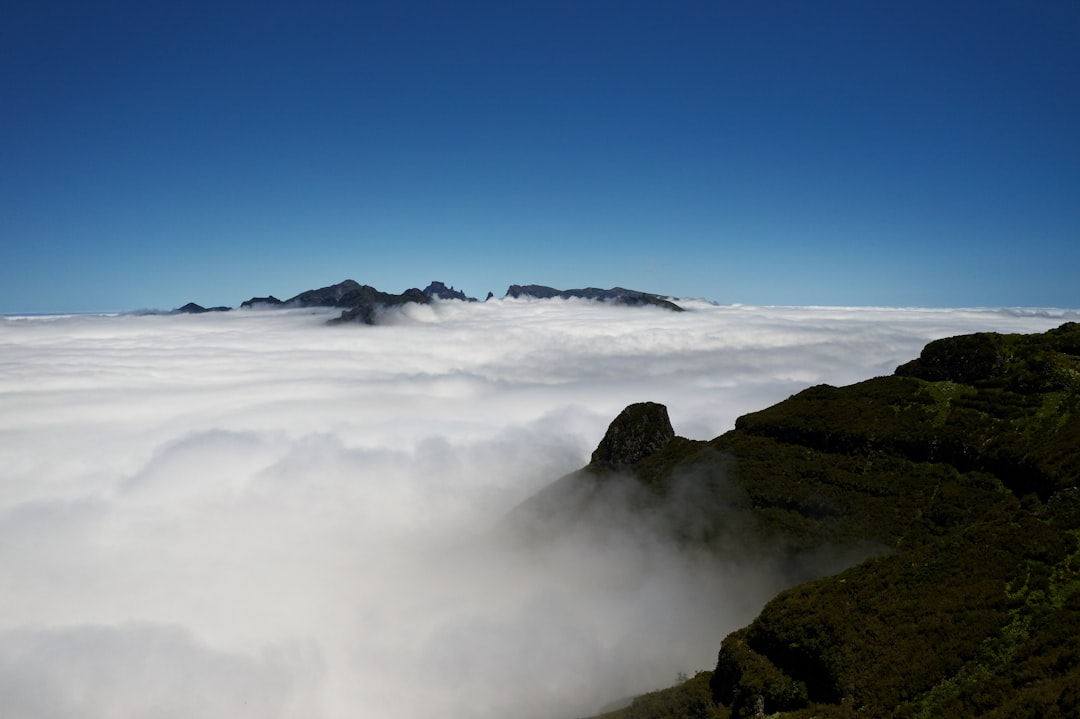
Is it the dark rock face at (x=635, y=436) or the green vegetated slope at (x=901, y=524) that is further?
the dark rock face at (x=635, y=436)

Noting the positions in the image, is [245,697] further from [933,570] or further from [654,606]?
[933,570]

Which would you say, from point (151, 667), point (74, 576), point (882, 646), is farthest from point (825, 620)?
point (74, 576)

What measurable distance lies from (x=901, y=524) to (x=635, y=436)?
76180mm

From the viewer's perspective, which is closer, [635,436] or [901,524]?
[901,524]

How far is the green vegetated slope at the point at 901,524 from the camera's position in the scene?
4341 cm

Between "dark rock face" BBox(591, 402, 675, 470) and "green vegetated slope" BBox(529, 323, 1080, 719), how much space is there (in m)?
1.41

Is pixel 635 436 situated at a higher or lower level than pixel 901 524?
lower

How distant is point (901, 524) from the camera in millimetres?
86312

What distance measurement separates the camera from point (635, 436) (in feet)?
513

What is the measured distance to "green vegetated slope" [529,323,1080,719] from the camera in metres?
43.4

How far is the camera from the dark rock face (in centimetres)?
15450

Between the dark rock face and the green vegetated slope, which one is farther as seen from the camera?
the dark rock face

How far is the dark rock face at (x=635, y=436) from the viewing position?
154m

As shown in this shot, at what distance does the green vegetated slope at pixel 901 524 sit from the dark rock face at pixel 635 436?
1407 mm
